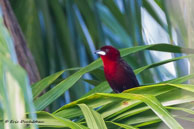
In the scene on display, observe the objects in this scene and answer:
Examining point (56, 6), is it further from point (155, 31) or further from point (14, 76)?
point (14, 76)

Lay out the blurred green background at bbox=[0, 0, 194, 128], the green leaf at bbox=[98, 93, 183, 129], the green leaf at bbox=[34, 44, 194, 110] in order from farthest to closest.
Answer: the blurred green background at bbox=[0, 0, 194, 128], the green leaf at bbox=[34, 44, 194, 110], the green leaf at bbox=[98, 93, 183, 129]

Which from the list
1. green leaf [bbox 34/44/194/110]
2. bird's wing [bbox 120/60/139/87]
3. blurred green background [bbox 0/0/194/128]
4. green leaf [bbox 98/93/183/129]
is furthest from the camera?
blurred green background [bbox 0/0/194/128]

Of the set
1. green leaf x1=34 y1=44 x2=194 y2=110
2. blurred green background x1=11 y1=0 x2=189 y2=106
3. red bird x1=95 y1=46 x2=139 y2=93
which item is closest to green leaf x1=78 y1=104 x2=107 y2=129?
green leaf x1=34 y1=44 x2=194 y2=110

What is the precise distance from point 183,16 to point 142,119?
0.41 meters

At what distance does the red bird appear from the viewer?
1027 mm

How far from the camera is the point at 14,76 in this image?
215 millimetres

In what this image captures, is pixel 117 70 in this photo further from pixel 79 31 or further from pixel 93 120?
pixel 93 120

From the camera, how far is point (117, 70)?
1.05 m

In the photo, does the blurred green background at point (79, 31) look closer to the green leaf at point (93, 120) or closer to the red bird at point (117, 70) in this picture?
the red bird at point (117, 70)

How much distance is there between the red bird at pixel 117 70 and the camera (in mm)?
1027

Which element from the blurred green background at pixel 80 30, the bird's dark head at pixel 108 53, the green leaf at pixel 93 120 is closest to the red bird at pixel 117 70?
the bird's dark head at pixel 108 53

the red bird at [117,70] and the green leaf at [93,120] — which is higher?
the red bird at [117,70]

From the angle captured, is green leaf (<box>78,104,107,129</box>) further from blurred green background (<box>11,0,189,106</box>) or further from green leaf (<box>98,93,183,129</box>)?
blurred green background (<box>11,0,189,106</box>)

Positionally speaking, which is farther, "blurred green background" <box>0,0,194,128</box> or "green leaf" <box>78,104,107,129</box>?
"blurred green background" <box>0,0,194,128</box>
